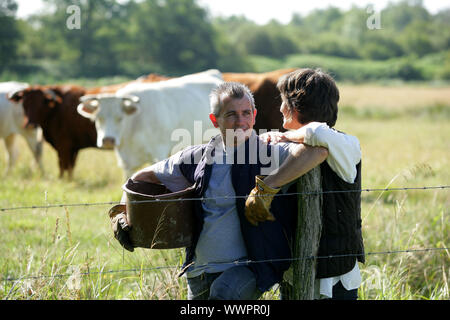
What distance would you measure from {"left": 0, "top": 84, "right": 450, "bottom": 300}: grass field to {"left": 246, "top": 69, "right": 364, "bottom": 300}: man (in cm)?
65

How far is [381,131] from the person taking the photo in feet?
63.2

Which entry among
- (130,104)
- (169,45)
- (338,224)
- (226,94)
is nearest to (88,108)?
(130,104)

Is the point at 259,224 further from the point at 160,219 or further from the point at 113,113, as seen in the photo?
the point at 113,113

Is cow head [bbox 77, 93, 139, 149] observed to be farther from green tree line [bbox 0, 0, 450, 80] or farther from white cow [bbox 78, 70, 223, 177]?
green tree line [bbox 0, 0, 450, 80]

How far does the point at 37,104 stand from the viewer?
9.52 meters

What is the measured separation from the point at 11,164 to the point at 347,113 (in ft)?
67.7

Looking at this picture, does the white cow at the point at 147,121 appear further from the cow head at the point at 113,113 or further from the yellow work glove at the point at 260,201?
the yellow work glove at the point at 260,201

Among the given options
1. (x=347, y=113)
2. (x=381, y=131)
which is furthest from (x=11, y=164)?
(x=347, y=113)

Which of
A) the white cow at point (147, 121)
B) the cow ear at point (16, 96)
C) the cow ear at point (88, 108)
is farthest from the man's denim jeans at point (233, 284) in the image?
the cow ear at point (16, 96)

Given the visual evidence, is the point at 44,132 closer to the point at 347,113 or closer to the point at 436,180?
the point at 436,180

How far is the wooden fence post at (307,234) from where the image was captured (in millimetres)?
2637

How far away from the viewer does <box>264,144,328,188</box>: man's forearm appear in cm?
247

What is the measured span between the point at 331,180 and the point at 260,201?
0.44m

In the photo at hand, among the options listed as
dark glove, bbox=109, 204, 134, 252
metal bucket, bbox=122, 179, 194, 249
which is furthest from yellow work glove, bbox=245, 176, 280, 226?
dark glove, bbox=109, 204, 134, 252
